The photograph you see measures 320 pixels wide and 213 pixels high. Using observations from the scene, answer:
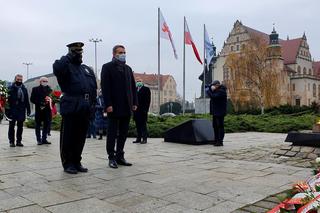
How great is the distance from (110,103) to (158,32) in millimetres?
18813

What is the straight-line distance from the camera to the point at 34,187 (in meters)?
4.56

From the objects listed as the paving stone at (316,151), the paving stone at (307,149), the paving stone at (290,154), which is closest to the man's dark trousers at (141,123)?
the paving stone at (290,154)

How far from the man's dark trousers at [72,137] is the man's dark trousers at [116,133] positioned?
1.87ft

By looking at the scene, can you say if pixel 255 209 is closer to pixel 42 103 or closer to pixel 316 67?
pixel 42 103

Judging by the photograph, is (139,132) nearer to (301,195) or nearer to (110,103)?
(110,103)

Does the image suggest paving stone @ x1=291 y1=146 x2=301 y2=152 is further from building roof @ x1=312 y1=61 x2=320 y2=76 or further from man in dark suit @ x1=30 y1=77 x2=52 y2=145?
building roof @ x1=312 y1=61 x2=320 y2=76

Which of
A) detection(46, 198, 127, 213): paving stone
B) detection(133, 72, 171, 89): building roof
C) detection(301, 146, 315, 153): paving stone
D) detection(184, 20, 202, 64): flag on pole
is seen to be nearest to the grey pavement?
detection(46, 198, 127, 213): paving stone

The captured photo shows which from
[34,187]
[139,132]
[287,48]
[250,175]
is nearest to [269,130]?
[139,132]

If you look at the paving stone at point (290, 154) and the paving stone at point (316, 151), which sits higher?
the paving stone at point (316, 151)

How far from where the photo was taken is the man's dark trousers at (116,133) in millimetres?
6176

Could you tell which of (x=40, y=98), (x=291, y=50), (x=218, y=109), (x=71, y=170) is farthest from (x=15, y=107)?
(x=291, y=50)

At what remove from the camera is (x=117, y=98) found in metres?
6.18

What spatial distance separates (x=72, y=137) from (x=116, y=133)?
32.7 inches

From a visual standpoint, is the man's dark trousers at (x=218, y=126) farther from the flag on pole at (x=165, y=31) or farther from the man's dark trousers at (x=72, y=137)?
the flag on pole at (x=165, y=31)
